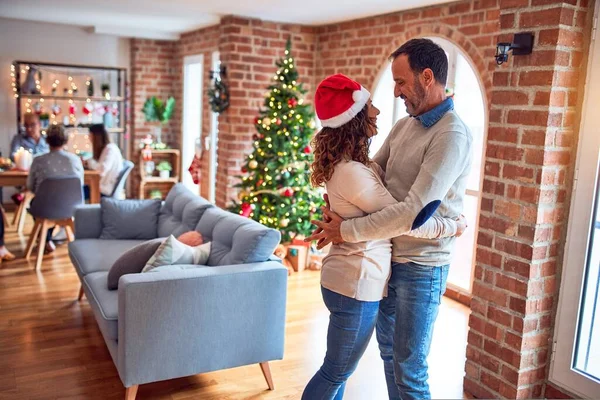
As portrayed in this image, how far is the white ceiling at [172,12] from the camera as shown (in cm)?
495

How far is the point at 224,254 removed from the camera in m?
3.25

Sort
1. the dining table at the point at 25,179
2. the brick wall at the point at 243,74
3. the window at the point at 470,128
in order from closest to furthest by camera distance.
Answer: the window at the point at 470,128
the dining table at the point at 25,179
the brick wall at the point at 243,74

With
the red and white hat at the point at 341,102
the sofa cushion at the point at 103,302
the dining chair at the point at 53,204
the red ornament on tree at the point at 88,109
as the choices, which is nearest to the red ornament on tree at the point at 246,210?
the dining chair at the point at 53,204

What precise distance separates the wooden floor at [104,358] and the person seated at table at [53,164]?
3.24ft

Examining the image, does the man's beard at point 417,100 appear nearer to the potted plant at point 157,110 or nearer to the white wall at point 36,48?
the potted plant at point 157,110

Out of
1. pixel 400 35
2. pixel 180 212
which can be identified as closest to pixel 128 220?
pixel 180 212

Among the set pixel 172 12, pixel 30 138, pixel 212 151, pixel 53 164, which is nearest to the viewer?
pixel 53 164

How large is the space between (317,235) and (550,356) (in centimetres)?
156

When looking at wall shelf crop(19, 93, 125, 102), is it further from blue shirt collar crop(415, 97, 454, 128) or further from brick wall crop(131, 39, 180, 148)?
blue shirt collar crop(415, 97, 454, 128)

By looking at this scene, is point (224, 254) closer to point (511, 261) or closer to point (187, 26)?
point (511, 261)

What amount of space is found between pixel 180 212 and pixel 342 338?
8.36ft

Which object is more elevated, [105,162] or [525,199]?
[525,199]

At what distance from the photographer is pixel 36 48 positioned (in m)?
7.75

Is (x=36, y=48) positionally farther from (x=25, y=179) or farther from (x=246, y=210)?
(x=246, y=210)
